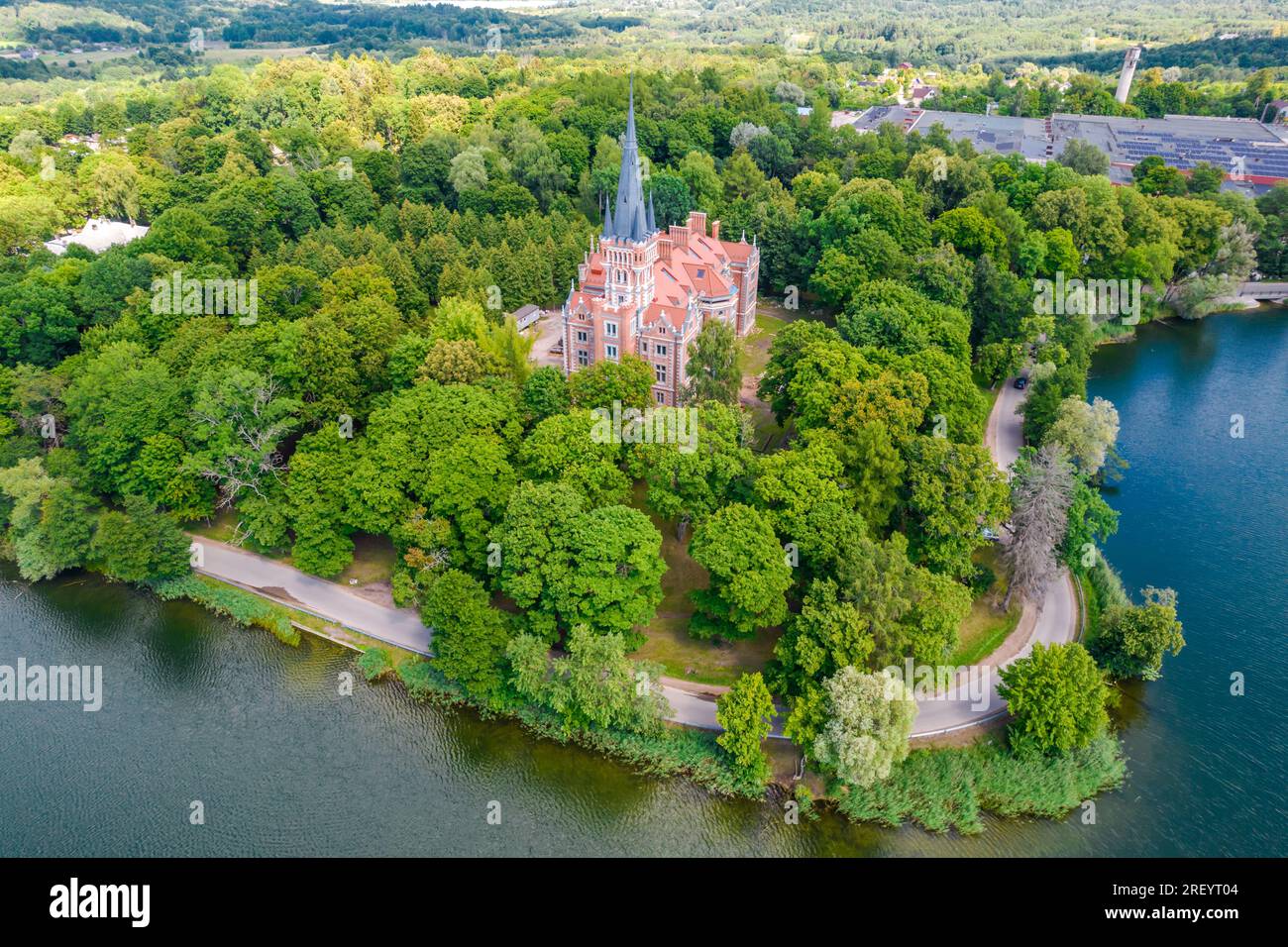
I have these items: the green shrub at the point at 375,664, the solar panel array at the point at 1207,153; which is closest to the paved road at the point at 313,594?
the green shrub at the point at 375,664

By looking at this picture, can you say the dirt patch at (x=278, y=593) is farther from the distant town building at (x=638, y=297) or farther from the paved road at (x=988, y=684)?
the paved road at (x=988, y=684)

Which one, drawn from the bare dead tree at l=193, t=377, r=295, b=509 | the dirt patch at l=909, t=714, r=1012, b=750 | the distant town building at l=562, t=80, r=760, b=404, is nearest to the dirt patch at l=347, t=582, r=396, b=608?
the bare dead tree at l=193, t=377, r=295, b=509

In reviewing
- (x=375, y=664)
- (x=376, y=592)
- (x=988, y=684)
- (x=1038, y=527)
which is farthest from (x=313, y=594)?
(x=1038, y=527)

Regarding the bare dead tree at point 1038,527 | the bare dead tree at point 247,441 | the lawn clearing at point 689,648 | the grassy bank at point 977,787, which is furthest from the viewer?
the bare dead tree at point 247,441

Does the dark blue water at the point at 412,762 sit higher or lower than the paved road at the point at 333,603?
lower

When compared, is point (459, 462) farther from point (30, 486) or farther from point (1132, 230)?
point (1132, 230)
